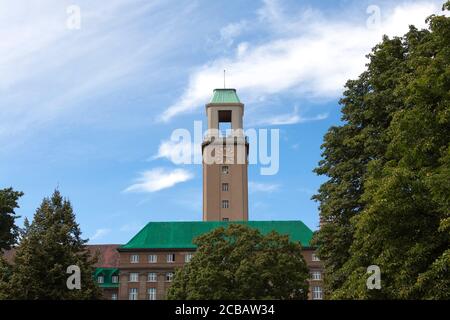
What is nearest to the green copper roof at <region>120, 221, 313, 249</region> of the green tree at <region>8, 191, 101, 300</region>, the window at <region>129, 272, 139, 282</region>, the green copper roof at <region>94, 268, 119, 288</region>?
the window at <region>129, 272, 139, 282</region>

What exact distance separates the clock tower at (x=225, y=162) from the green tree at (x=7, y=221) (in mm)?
61305

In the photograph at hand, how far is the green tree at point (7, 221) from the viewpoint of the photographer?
55469mm

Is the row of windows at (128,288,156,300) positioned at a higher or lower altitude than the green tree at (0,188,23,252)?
lower

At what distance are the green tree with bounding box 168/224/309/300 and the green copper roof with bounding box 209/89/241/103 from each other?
2583 inches

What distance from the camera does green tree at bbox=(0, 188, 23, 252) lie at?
55469 mm

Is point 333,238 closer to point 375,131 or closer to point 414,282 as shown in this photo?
point 375,131

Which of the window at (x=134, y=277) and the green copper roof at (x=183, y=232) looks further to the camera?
the green copper roof at (x=183, y=232)

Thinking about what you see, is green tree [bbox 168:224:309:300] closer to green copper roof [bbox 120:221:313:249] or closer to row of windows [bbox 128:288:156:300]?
row of windows [bbox 128:288:156:300]

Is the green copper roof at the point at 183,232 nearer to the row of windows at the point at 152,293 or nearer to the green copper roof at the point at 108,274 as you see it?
the row of windows at the point at 152,293

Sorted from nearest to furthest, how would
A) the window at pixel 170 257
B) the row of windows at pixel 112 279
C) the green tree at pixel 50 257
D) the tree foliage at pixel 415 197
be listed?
the tree foliage at pixel 415 197, the green tree at pixel 50 257, the window at pixel 170 257, the row of windows at pixel 112 279

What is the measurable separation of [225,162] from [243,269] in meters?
65.9

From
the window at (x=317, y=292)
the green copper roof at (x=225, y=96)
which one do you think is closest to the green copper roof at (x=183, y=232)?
the window at (x=317, y=292)

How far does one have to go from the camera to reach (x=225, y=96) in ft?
412
